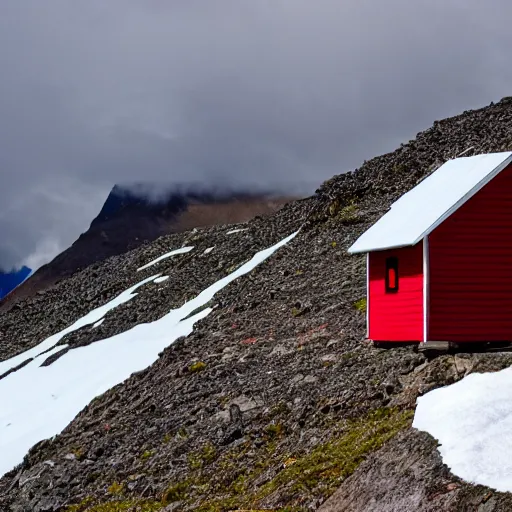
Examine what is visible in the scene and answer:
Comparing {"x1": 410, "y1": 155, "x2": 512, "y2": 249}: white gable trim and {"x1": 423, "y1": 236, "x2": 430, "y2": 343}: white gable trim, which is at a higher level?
{"x1": 410, "y1": 155, "x2": 512, "y2": 249}: white gable trim

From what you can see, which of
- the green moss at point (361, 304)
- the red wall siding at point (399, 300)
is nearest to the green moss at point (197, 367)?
the green moss at point (361, 304)

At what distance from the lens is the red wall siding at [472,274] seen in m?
23.0

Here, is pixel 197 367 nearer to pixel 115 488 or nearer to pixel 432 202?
pixel 115 488

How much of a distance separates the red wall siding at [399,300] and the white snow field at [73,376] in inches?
526

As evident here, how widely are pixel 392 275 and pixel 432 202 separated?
2591mm

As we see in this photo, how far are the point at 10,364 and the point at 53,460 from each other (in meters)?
27.4

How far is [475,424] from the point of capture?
14125 mm

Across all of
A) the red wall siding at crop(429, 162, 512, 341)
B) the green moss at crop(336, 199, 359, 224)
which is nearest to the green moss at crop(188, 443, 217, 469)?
the red wall siding at crop(429, 162, 512, 341)

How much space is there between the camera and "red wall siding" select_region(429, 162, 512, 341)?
23.0m

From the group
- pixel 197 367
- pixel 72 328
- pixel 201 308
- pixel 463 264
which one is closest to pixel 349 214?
pixel 201 308

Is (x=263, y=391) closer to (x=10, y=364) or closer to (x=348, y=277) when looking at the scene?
(x=348, y=277)

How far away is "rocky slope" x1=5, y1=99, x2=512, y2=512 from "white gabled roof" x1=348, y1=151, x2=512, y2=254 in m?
3.41

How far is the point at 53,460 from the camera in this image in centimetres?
2680

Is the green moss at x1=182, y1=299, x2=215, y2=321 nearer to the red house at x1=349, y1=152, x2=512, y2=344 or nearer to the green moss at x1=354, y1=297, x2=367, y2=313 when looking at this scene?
the green moss at x1=354, y1=297, x2=367, y2=313
